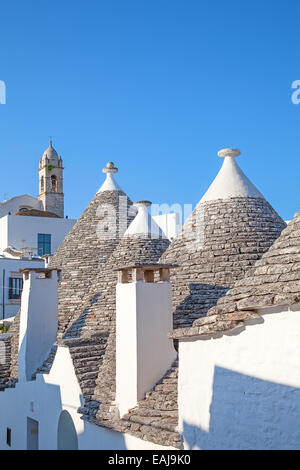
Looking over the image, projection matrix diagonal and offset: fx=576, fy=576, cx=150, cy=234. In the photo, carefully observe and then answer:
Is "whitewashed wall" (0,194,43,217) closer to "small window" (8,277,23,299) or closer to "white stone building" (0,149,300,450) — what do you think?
"small window" (8,277,23,299)

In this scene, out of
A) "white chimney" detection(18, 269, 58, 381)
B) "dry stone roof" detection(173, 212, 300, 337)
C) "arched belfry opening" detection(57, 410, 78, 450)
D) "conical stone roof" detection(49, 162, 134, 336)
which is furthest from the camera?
"conical stone roof" detection(49, 162, 134, 336)

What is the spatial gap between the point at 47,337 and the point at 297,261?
7.65 metres

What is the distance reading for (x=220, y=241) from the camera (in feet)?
32.7

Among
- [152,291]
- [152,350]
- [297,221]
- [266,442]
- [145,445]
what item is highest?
[297,221]

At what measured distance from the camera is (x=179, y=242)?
10.6 meters

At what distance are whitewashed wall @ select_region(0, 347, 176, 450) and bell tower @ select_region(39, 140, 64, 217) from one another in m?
25.2

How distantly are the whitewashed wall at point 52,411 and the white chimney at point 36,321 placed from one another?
0.47m

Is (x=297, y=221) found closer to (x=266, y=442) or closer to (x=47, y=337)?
(x=266, y=442)

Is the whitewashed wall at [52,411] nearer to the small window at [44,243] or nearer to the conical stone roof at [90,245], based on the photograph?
the conical stone roof at [90,245]

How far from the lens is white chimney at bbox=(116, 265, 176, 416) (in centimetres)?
800

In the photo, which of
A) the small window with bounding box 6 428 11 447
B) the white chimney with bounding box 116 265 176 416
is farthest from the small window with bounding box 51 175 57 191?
the white chimney with bounding box 116 265 176 416

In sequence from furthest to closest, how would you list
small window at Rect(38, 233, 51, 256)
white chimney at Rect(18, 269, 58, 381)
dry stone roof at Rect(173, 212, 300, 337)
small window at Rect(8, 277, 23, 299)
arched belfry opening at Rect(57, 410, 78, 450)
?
A: 1. small window at Rect(38, 233, 51, 256)
2. small window at Rect(8, 277, 23, 299)
3. white chimney at Rect(18, 269, 58, 381)
4. arched belfry opening at Rect(57, 410, 78, 450)
5. dry stone roof at Rect(173, 212, 300, 337)

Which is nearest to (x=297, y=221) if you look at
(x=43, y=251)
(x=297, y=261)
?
(x=297, y=261)

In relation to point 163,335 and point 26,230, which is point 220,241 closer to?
point 163,335
